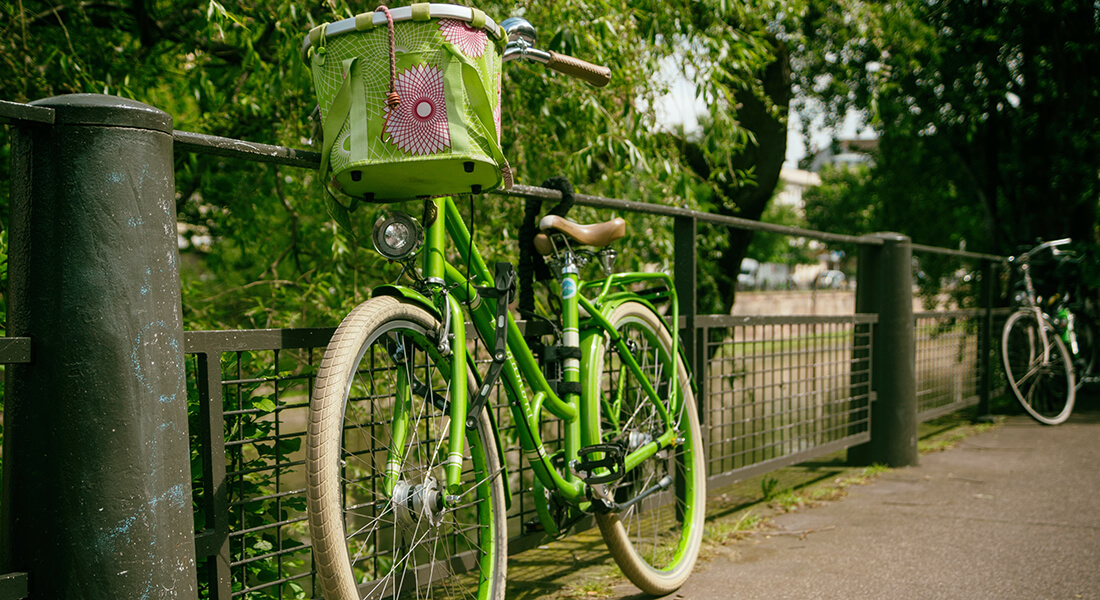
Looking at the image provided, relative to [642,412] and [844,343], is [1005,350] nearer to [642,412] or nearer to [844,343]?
[844,343]

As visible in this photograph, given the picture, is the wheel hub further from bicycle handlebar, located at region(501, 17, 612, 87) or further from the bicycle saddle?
bicycle handlebar, located at region(501, 17, 612, 87)

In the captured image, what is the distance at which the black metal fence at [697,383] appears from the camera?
202 centimetres

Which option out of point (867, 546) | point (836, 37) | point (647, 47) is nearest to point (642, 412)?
point (867, 546)

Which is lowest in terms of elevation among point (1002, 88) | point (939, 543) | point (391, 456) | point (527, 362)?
point (939, 543)

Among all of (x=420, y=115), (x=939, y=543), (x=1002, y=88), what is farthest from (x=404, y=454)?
(x=1002, y=88)

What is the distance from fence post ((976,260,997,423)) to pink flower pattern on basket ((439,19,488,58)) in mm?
6581

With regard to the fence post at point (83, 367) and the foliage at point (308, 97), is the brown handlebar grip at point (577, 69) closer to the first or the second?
the fence post at point (83, 367)

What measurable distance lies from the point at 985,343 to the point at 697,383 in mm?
4470

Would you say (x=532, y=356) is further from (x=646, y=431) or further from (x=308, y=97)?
(x=308, y=97)

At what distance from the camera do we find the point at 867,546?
12.7 ft

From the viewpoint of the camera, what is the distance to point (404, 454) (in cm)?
209

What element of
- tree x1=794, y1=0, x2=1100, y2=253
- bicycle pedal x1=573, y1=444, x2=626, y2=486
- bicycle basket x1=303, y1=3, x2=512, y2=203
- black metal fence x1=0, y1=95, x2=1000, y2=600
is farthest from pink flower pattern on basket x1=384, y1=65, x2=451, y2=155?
tree x1=794, y1=0, x2=1100, y2=253

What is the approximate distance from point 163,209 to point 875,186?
18902mm

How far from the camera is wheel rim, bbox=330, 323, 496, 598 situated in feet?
6.74
